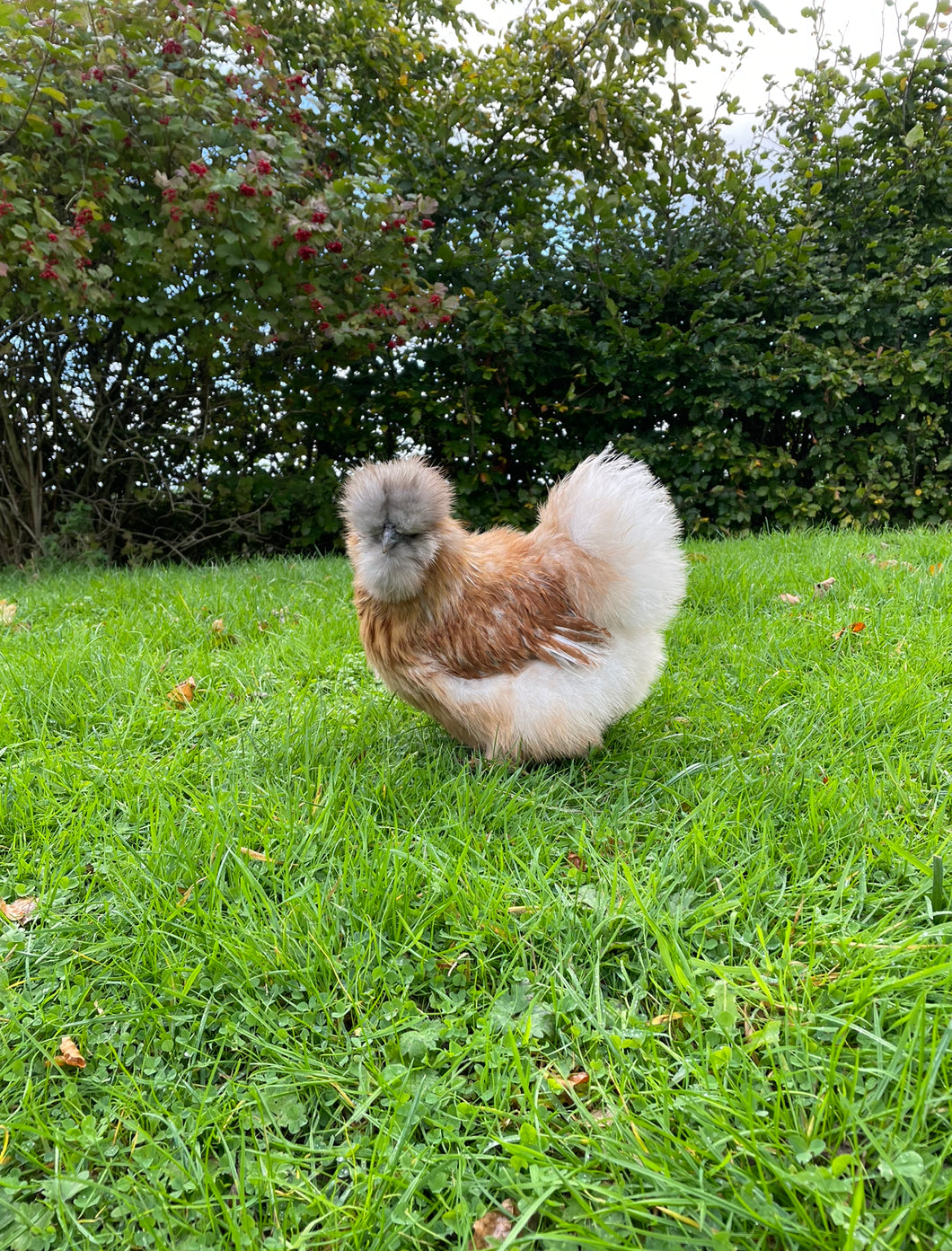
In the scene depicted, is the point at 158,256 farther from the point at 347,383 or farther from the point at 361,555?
the point at 361,555

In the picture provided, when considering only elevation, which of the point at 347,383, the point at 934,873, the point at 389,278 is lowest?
the point at 934,873

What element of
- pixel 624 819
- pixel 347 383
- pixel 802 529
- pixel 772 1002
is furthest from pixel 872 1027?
pixel 347 383

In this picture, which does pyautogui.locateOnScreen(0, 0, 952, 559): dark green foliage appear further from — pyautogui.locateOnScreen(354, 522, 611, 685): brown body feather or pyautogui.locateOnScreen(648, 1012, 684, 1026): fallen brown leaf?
pyautogui.locateOnScreen(648, 1012, 684, 1026): fallen brown leaf

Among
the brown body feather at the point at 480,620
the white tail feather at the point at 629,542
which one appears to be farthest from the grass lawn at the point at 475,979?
the white tail feather at the point at 629,542

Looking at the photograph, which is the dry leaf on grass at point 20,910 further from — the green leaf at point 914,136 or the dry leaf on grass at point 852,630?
the green leaf at point 914,136

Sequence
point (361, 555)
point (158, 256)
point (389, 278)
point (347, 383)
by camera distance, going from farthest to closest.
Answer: point (347, 383)
point (389, 278)
point (158, 256)
point (361, 555)

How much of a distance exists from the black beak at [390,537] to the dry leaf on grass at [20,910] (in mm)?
1295

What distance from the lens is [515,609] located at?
2.27 metres

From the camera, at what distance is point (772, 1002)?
1.38m

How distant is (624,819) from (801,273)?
20.3 ft

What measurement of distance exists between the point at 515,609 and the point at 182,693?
149 centimetres

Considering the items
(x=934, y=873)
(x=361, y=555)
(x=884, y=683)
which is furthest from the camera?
(x=884, y=683)

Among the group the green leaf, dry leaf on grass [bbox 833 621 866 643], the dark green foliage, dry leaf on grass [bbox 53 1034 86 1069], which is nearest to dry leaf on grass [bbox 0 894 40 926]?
dry leaf on grass [bbox 53 1034 86 1069]

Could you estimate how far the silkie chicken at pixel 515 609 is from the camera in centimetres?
218
